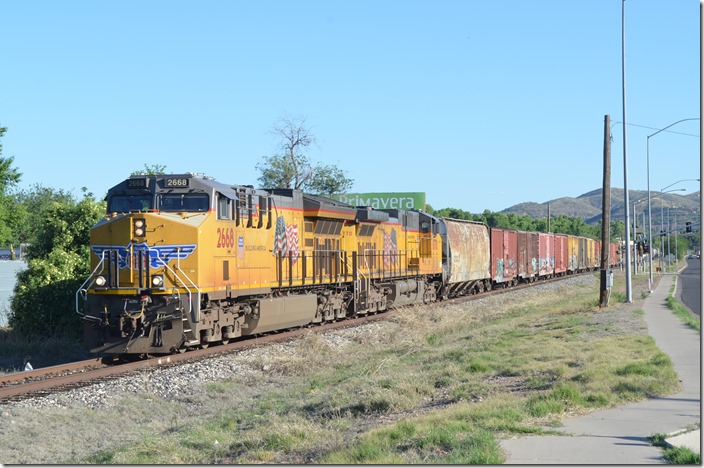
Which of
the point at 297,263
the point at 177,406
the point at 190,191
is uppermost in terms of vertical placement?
the point at 190,191

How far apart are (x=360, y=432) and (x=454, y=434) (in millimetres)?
1581

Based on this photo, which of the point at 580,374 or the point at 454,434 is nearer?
the point at 454,434

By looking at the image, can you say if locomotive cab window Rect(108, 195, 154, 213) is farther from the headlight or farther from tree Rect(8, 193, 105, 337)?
tree Rect(8, 193, 105, 337)

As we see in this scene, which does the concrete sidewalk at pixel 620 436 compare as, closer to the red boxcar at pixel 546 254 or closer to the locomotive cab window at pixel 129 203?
the locomotive cab window at pixel 129 203

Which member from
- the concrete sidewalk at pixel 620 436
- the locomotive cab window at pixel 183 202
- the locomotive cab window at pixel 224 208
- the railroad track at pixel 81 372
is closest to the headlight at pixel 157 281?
the railroad track at pixel 81 372

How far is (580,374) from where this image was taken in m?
13.1

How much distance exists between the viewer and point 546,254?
60.6 meters

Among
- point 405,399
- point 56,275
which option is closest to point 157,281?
point 405,399

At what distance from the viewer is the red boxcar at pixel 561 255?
213 feet

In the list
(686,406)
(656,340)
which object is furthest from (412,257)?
(686,406)

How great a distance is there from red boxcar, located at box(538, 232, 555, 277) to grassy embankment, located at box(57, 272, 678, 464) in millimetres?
36341

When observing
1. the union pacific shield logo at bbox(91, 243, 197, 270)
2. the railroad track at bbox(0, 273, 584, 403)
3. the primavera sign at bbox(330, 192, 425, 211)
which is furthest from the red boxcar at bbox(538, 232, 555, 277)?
the union pacific shield logo at bbox(91, 243, 197, 270)

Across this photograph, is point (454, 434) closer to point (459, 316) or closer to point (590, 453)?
point (590, 453)

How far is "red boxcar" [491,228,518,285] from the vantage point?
47.1m
